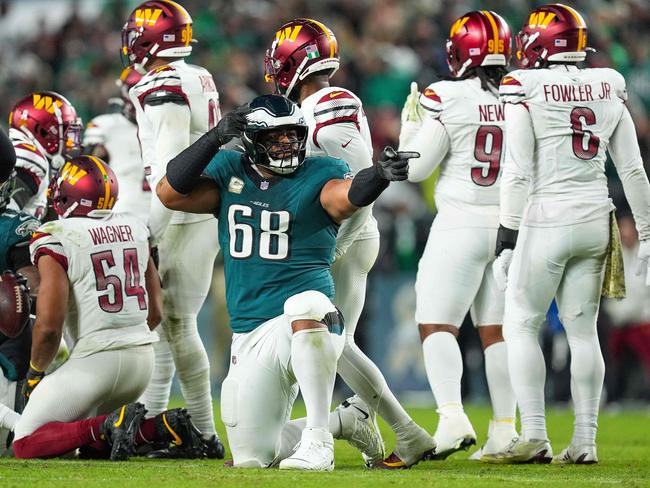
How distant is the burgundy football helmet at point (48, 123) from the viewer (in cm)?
778

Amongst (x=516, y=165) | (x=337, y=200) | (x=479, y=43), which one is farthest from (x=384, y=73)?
(x=337, y=200)

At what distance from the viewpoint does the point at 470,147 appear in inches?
277

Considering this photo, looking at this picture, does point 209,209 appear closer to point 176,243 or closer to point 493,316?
point 176,243

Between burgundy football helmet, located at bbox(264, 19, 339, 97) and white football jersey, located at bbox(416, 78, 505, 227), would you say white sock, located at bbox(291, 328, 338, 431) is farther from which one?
white football jersey, located at bbox(416, 78, 505, 227)

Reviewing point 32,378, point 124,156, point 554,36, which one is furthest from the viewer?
point 124,156

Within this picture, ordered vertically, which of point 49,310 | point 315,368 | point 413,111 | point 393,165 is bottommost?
point 315,368

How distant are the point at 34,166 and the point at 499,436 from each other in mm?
3031

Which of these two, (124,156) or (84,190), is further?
(124,156)

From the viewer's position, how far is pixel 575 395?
21.8 feet

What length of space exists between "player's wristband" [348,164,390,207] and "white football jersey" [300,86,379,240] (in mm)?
712

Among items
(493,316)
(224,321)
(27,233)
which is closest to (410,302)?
(224,321)

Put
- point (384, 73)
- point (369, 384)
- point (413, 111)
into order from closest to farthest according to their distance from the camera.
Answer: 1. point (369, 384)
2. point (413, 111)
3. point (384, 73)

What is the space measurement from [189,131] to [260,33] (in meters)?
9.44

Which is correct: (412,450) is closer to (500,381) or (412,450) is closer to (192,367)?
(500,381)
